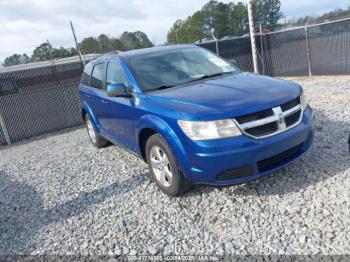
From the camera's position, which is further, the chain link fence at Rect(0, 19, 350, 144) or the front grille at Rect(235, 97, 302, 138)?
the chain link fence at Rect(0, 19, 350, 144)

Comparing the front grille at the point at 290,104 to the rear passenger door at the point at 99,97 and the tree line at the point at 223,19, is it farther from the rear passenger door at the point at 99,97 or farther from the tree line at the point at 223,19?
the tree line at the point at 223,19

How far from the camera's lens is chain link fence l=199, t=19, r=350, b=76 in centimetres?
1033

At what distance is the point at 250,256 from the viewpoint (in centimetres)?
283

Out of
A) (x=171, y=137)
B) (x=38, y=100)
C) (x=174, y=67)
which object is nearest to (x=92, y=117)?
(x=174, y=67)

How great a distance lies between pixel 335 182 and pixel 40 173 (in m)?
4.71

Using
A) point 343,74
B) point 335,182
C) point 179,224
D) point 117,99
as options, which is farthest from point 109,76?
point 343,74

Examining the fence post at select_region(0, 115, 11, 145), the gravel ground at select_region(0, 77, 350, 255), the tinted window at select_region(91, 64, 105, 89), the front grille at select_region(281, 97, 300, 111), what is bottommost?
the gravel ground at select_region(0, 77, 350, 255)

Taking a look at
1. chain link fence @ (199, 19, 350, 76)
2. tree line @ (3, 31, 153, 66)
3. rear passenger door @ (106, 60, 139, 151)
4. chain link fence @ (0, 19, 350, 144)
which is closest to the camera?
rear passenger door @ (106, 60, 139, 151)

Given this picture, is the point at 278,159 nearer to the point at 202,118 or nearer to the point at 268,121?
the point at 268,121

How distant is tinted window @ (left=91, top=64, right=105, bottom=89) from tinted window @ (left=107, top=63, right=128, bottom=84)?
37 cm

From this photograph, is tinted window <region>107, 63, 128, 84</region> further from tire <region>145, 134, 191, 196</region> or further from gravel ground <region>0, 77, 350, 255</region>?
gravel ground <region>0, 77, 350, 255</region>

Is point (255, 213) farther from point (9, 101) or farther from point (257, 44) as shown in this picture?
point (257, 44)

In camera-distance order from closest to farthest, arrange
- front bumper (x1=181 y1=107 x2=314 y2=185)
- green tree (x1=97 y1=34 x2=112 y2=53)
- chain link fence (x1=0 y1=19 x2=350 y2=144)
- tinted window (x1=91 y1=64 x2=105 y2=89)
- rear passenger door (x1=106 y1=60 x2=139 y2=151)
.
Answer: front bumper (x1=181 y1=107 x2=314 y2=185)
rear passenger door (x1=106 y1=60 x2=139 y2=151)
tinted window (x1=91 y1=64 x2=105 y2=89)
chain link fence (x1=0 y1=19 x2=350 y2=144)
green tree (x1=97 y1=34 x2=112 y2=53)

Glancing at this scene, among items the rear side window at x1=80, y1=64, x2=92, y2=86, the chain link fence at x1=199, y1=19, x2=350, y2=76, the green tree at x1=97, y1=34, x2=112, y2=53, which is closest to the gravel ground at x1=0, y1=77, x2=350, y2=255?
the rear side window at x1=80, y1=64, x2=92, y2=86
